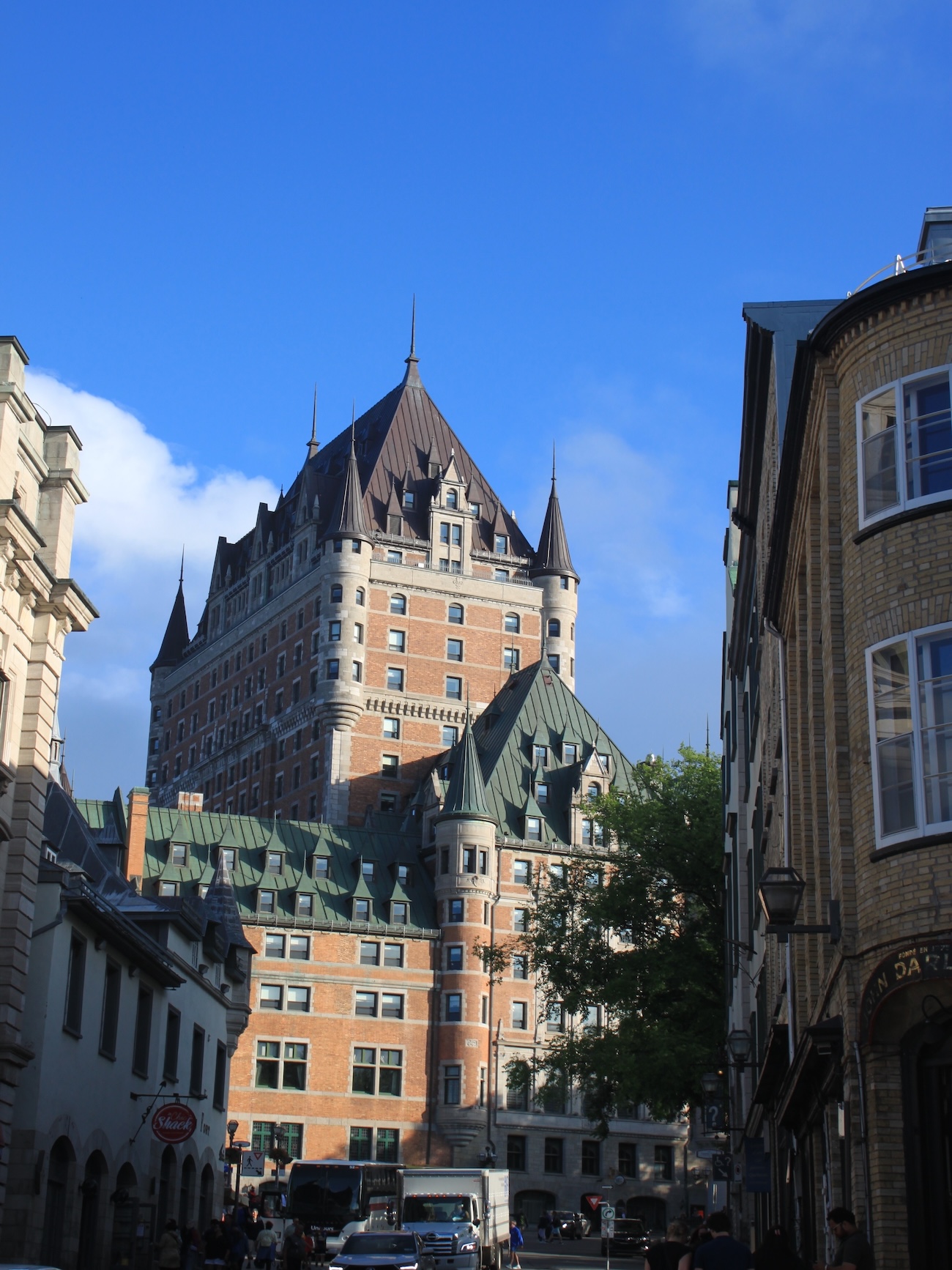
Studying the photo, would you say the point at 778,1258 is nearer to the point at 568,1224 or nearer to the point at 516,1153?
the point at 568,1224

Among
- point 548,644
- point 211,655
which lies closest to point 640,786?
point 548,644

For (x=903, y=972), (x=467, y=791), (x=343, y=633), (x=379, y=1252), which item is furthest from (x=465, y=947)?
(x=903, y=972)

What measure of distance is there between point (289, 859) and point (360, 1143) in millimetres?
15092

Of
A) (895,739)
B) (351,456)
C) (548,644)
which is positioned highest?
(351,456)

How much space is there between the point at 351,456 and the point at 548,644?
17642mm

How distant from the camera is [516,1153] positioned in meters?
83.8

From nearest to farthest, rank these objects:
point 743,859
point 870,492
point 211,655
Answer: point 870,492 < point 743,859 < point 211,655

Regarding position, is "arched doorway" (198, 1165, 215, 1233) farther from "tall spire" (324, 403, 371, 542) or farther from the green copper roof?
"tall spire" (324, 403, 371, 542)

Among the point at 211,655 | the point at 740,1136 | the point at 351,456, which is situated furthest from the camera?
the point at 211,655

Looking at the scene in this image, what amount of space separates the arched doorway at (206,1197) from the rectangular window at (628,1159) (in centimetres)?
4572

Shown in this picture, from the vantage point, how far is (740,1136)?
140 ft

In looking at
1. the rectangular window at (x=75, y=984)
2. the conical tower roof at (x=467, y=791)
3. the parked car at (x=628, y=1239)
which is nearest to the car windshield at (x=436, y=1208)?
the rectangular window at (x=75, y=984)

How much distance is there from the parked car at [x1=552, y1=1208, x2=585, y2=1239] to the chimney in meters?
25.3

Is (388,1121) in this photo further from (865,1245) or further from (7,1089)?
(865,1245)
